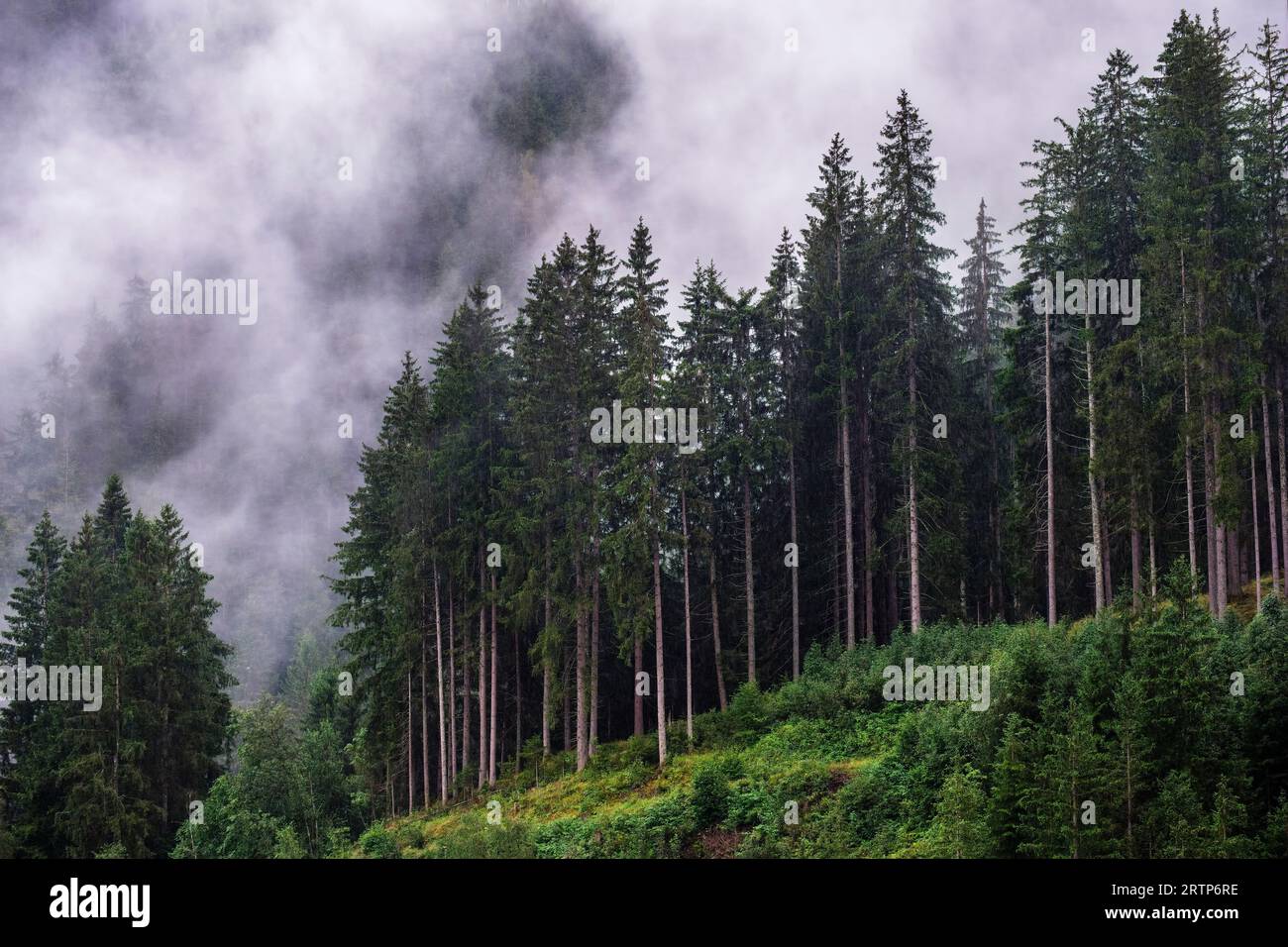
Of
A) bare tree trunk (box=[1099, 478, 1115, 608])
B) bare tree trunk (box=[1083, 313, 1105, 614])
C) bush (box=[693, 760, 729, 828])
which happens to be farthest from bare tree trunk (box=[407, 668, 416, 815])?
bare tree trunk (box=[1099, 478, 1115, 608])

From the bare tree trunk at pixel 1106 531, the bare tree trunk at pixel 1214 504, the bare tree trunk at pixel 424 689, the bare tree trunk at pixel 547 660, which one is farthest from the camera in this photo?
the bare tree trunk at pixel 424 689

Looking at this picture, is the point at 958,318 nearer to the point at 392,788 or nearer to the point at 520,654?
the point at 520,654

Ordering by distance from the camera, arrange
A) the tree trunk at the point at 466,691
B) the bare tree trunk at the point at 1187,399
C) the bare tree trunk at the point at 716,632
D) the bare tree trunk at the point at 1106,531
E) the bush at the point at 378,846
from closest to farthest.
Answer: the bush at the point at 378,846 < the bare tree trunk at the point at 1187,399 < the bare tree trunk at the point at 1106,531 < the bare tree trunk at the point at 716,632 < the tree trunk at the point at 466,691

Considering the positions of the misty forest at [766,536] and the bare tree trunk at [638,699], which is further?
the bare tree trunk at [638,699]

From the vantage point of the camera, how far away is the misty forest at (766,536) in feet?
91.8

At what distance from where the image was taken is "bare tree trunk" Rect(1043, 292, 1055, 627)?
31.0 m

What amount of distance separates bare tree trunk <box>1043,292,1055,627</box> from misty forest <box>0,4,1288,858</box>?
21 cm

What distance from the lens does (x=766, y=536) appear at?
40.1m

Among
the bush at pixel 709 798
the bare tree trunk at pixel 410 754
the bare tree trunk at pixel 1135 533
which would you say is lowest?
the bare tree trunk at pixel 410 754

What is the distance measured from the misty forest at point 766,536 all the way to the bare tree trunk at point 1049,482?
21 centimetres

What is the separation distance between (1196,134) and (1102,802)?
23.8m

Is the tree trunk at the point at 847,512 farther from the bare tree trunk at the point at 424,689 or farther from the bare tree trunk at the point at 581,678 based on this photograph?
the bare tree trunk at the point at 424,689

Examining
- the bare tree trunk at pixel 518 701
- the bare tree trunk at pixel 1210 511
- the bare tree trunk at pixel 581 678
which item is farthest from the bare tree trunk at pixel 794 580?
the bare tree trunk at pixel 1210 511
